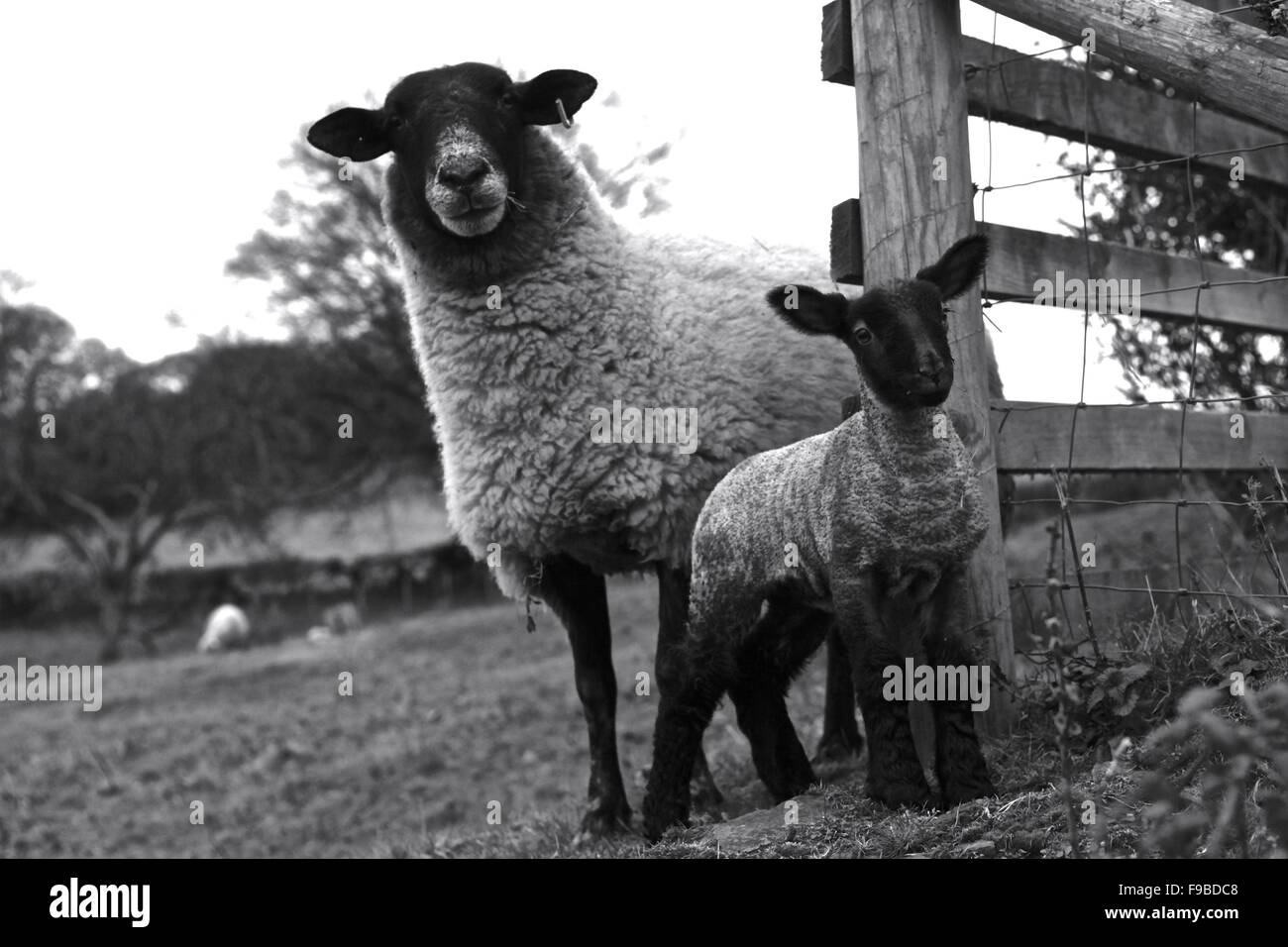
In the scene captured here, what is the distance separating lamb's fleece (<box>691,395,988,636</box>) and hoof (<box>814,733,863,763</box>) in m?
2.02

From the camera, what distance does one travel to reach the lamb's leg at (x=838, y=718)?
5.74 metres

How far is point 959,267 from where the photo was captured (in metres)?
3.63

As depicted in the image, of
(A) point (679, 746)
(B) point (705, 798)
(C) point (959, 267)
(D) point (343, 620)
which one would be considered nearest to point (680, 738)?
(A) point (679, 746)

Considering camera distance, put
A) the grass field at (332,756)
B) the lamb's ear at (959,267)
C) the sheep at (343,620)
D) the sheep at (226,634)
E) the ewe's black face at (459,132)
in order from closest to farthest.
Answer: the lamb's ear at (959,267) < the ewe's black face at (459,132) < the grass field at (332,756) < the sheep at (226,634) < the sheep at (343,620)

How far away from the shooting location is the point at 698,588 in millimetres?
4078

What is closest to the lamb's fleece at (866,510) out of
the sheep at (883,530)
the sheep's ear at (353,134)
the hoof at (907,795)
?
the sheep at (883,530)

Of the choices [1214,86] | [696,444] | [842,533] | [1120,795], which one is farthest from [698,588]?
[1214,86]

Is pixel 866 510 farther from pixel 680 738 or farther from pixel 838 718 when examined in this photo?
pixel 838 718

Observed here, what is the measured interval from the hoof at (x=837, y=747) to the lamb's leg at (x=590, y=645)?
1.07 m

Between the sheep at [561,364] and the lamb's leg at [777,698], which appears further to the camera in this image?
the sheep at [561,364]

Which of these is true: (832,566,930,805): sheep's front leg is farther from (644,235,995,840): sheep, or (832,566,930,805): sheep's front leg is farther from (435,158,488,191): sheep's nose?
(435,158,488,191): sheep's nose

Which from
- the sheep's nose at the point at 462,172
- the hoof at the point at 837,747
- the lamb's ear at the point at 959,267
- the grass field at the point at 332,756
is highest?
the sheep's nose at the point at 462,172

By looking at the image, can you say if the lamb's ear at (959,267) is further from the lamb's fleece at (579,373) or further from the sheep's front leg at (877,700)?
the lamb's fleece at (579,373)

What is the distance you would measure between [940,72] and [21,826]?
29.1 feet
